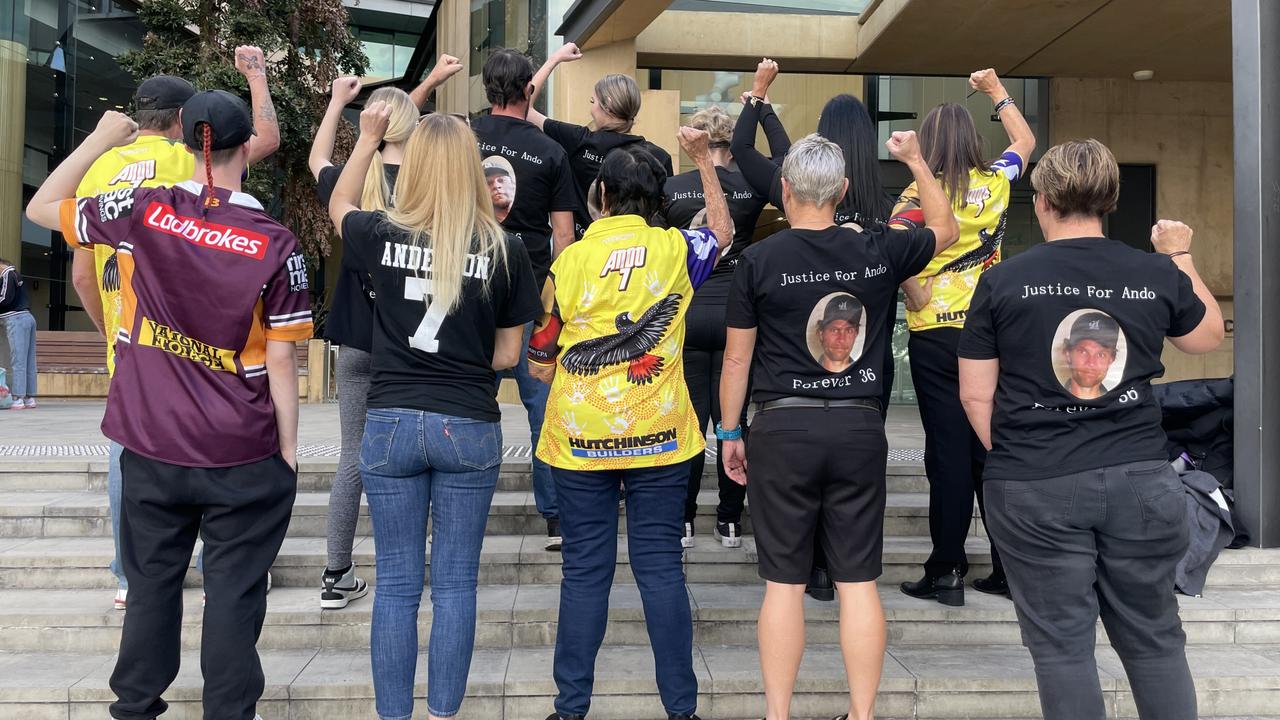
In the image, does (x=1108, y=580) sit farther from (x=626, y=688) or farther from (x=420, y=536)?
(x=420, y=536)

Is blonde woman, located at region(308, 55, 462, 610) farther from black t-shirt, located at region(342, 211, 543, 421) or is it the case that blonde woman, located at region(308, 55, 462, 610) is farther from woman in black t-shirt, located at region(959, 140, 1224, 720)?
woman in black t-shirt, located at region(959, 140, 1224, 720)

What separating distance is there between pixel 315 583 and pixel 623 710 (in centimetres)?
163

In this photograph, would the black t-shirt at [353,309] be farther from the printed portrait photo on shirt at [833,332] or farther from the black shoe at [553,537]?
the printed portrait photo on shirt at [833,332]

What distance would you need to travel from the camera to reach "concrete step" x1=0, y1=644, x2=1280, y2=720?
323cm

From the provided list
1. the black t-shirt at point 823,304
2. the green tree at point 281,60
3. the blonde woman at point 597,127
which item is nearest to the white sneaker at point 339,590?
the blonde woman at point 597,127

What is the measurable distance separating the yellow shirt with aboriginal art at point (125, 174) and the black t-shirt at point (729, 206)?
6.30ft

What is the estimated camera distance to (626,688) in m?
3.33

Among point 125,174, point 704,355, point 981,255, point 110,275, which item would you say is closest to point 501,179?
point 704,355

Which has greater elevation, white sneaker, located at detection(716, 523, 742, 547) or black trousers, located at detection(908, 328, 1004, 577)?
black trousers, located at detection(908, 328, 1004, 577)

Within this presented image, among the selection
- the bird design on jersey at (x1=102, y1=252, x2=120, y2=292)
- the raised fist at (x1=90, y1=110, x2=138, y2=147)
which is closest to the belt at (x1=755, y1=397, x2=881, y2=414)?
the raised fist at (x1=90, y1=110, x2=138, y2=147)

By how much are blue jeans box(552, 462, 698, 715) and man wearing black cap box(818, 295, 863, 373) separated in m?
0.61

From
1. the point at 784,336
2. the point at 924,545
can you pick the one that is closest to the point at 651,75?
the point at 924,545

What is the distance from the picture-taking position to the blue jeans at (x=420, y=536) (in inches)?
105

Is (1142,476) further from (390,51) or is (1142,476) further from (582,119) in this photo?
(390,51)
